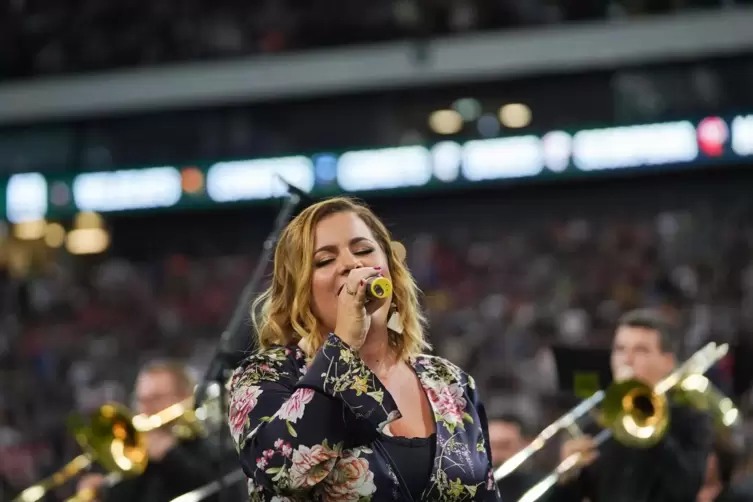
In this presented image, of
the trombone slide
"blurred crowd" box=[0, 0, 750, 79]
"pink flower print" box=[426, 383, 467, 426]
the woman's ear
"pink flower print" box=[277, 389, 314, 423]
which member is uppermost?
"blurred crowd" box=[0, 0, 750, 79]

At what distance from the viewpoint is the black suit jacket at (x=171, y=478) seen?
4589mm

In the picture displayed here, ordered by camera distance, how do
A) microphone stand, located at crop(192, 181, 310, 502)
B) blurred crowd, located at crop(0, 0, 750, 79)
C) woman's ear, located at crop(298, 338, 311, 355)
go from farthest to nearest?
1. blurred crowd, located at crop(0, 0, 750, 79)
2. microphone stand, located at crop(192, 181, 310, 502)
3. woman's ear, located at crop(298, 338, 311, 355)

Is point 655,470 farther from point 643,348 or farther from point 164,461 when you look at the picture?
point 164,461

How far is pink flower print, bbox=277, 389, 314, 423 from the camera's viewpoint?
1.70m

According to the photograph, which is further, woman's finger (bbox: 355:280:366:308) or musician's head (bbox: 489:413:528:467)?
musician's head (bbox: 489:413:528:467)

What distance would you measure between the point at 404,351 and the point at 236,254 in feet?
28.3

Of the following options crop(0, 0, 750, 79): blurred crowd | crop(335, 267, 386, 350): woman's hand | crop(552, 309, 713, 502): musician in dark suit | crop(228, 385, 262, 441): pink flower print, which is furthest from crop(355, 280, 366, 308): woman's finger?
crop(0, 0, 750, 79): blurred crowd

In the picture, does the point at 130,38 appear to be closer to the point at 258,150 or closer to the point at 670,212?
the point at 258,150

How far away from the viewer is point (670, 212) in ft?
29.7

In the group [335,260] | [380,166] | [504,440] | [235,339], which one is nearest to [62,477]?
[235,339]

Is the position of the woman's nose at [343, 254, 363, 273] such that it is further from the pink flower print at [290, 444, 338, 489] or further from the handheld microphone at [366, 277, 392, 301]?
the pink flower print at [290, 444, 338, 489]

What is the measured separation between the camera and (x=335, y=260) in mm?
1887

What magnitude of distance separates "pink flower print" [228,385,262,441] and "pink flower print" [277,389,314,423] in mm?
80

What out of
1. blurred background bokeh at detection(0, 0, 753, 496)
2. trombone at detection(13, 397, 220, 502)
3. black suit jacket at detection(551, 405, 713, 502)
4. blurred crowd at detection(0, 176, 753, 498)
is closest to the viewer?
black suit jacket at detection(551, 405, 713, 502)
